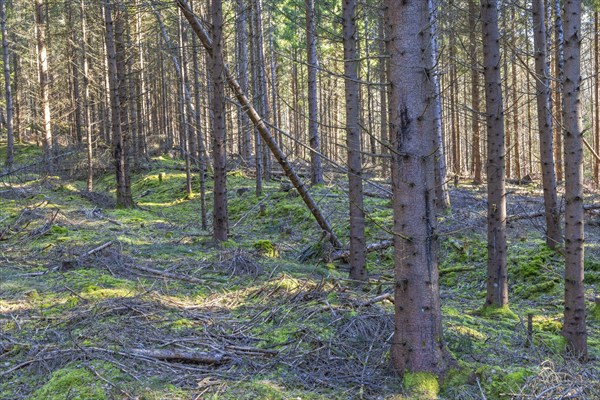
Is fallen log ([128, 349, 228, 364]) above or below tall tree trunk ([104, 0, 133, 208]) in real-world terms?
below

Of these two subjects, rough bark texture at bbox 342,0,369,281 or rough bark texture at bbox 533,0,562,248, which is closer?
rough bark texture at bbox 342,0,369,281

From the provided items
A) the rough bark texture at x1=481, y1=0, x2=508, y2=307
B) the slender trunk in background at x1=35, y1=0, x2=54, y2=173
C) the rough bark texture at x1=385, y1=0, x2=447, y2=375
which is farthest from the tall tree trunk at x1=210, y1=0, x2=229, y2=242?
the slender trunk in background at x1=35, y1=0, x2=54, y2=173

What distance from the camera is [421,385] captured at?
149 inches

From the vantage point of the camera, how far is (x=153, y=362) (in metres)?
4.29

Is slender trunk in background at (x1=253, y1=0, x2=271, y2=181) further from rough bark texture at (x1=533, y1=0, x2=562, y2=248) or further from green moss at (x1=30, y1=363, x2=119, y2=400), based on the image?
green moss at (x1=30, y1=363, x2=119, y2=400)

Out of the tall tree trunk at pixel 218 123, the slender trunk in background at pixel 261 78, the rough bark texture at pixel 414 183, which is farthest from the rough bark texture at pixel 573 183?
the slender trunk in background at pixel 261 78

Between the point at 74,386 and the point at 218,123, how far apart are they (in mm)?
6493

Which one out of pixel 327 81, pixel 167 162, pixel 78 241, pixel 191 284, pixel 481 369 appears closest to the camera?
pixel 481 369

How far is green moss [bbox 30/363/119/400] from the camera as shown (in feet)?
12.1

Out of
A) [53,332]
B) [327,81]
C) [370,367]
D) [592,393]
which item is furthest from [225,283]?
[327,81]

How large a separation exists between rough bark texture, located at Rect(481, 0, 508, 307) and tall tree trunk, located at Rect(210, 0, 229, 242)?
4.60m

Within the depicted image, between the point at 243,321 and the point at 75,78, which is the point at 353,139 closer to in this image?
the point at 243,321

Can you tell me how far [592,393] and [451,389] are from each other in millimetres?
1128

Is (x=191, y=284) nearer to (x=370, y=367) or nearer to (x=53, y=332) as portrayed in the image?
(x=53, y=332)
